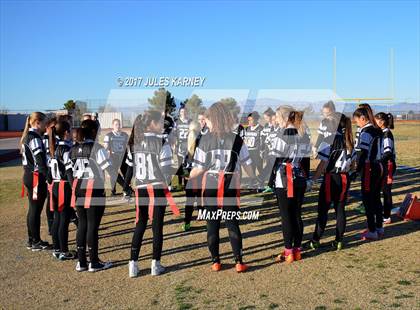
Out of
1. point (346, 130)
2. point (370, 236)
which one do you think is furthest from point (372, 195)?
point (346, 130)

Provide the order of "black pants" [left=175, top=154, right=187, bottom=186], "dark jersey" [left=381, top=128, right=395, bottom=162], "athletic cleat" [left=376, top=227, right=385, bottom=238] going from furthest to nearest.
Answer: "black pants" [left=175, top=154, right=187, bottom=186] → "dark jersey" [left=381, top=128, right=395, bottom=162] → "athletic cleat" [left=376, top=227, right=385, bottom=238]

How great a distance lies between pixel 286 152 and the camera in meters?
5.61

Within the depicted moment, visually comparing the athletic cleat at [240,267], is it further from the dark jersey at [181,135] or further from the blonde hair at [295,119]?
the dark jersey at [181,135]

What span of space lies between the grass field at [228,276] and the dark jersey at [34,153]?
133cm

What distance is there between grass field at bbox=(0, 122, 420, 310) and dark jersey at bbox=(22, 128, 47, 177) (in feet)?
4.36

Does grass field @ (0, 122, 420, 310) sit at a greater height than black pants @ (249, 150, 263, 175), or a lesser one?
lesser

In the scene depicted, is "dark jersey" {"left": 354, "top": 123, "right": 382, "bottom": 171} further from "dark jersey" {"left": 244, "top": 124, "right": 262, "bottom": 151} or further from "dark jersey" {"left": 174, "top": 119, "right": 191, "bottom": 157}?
"dark jersey" {"left": 174, "top": 119, "right": 191, "bottom": 157}

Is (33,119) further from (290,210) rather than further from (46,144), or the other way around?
(290,210)

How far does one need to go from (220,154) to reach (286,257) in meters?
1.73

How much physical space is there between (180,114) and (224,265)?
6407 millimetres

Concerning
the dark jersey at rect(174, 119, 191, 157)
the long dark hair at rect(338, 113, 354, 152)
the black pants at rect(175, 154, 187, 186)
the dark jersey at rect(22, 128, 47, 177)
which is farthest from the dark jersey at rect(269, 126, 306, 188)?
the dark jersey at rect(174, 119, 191, 157)

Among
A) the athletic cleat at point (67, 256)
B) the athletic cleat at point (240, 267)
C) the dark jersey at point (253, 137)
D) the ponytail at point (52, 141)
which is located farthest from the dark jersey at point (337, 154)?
the dark jersey at point (253, 137)

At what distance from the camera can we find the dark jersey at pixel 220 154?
5.36 metres

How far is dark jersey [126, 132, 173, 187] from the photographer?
17.3 ft
